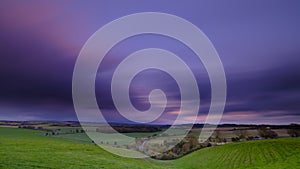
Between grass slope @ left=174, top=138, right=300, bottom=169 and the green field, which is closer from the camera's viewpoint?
the green field

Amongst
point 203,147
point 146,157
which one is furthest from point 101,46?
point 203,147

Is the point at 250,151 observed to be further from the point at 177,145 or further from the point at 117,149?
the point at 117,149

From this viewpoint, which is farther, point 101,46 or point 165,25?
point 101,46

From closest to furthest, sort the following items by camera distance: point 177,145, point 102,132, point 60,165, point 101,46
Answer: point 60,165 < point 101,46 < point 177,145 < point 102,132

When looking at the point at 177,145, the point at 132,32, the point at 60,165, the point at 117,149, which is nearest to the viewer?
the point at 60,165

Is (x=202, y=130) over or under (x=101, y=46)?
under

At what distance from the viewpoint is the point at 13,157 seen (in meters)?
21.2

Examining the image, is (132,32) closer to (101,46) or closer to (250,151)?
(101,46)

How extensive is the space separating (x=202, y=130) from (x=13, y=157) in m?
21.4

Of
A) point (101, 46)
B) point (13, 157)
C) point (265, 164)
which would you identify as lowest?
point (265, 164)

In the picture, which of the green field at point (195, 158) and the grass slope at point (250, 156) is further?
the grass slope at point (250, 156)

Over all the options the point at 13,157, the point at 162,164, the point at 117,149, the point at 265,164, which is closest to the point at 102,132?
the point at 117,149

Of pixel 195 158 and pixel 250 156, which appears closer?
pixel 250 156

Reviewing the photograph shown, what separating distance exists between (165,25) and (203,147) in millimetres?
15074
